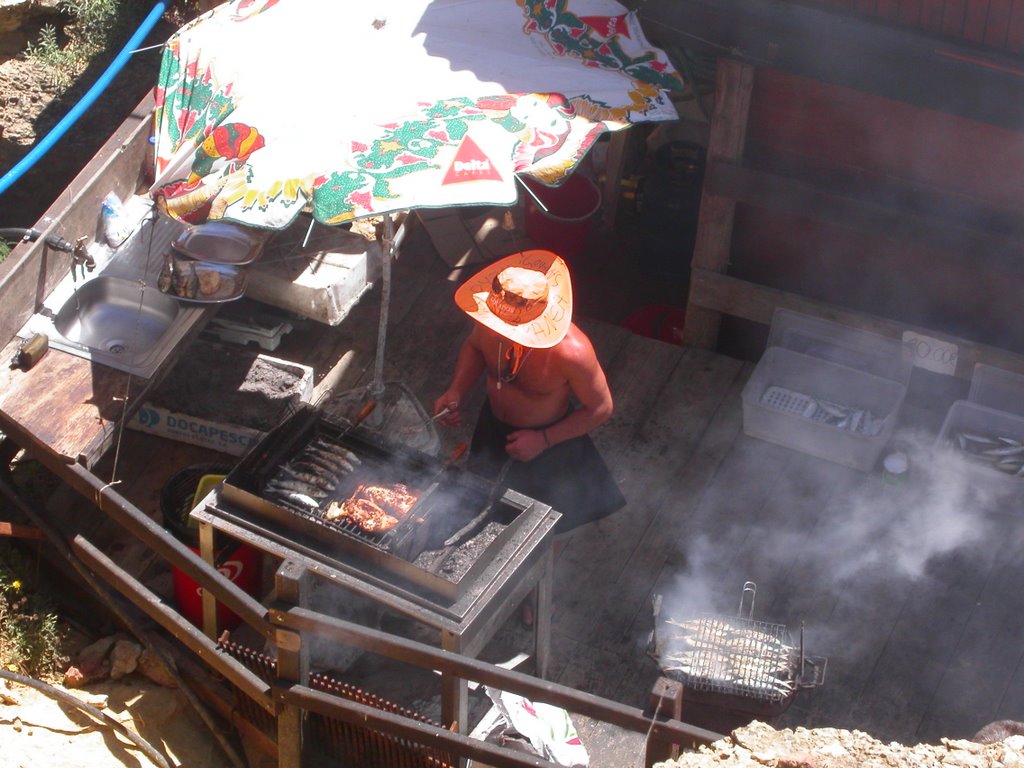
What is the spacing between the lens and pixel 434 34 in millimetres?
6375

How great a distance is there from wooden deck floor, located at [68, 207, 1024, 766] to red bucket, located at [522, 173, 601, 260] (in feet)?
2.99

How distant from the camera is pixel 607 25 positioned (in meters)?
6.55

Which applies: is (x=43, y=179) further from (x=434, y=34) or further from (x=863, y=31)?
(x=863, y=31)

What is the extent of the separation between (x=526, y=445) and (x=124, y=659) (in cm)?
266

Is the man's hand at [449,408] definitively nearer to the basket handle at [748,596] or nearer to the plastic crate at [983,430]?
the basket handle at [748,596]

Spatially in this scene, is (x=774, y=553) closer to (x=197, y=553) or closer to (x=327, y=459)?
(x=327, y=459)

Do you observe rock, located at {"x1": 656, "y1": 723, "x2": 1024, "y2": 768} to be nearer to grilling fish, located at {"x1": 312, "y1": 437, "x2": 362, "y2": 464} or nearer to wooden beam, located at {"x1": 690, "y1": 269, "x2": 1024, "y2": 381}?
grilling fish, located at {"x1": 312, "y1": 437, "x2": 362, "y2": 464}

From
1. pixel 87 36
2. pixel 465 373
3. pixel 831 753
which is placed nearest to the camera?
pixel 831 753

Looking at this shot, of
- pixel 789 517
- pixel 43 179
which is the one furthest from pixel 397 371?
pixel 43 179

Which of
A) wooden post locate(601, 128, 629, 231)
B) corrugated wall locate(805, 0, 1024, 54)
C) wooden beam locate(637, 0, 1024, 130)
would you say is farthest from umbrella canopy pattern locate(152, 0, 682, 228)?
wooden post locate(601, 128, 629, 231)

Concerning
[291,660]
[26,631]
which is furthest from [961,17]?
[26,631]

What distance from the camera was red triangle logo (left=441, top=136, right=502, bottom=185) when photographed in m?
5.48

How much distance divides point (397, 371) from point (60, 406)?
2145mm

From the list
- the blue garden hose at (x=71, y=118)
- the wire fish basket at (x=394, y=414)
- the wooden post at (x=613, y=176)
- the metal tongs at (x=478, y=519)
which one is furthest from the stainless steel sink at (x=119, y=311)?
the wooden post at (x=613, y=176)
